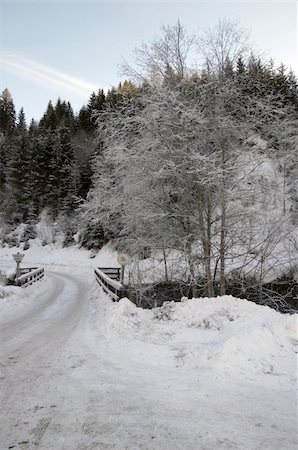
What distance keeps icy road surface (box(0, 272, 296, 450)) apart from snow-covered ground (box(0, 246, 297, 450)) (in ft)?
0.04

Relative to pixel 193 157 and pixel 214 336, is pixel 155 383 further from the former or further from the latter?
pixel 193 157

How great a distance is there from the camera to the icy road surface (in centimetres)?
383

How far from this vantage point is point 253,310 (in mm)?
9625

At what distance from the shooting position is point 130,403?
15.9 ft

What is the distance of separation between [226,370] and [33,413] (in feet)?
9.42

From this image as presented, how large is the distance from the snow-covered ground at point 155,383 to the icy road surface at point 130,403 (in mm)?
13

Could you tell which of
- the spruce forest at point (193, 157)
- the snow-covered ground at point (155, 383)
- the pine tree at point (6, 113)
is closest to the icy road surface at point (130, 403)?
the snow-covered ground at point (155, 383)

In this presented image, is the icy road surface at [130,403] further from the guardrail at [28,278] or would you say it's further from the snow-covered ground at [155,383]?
the guardrail at [28,278]

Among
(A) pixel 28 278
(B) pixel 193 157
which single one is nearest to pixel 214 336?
(B) pixel 193 157

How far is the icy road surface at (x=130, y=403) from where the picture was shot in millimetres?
3832

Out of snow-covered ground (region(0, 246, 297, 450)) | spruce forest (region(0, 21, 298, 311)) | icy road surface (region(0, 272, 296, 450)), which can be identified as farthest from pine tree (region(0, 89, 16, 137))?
icy road surface (region(0, 272, 296, 450))

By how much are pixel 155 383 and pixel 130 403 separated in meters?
0.89

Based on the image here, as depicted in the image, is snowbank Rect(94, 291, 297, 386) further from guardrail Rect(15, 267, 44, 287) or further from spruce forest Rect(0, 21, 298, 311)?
guardrail Rect(15, 267, 44, 287)

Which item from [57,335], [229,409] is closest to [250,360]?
[229,409]
